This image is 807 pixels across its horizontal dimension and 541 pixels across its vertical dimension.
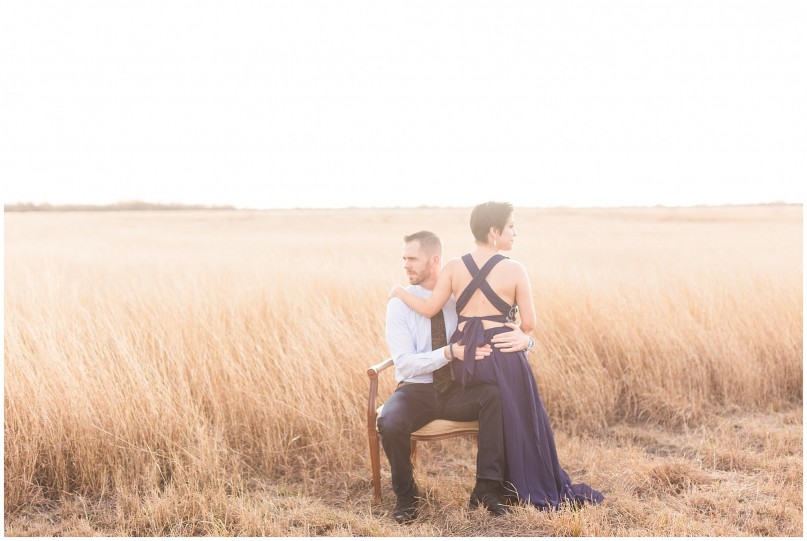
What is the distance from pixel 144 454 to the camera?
13.0 ft

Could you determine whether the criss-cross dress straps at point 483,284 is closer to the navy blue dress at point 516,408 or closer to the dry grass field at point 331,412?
the navy blue dress at point 516,408

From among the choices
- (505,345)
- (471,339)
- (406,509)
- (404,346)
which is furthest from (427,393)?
(406,509)

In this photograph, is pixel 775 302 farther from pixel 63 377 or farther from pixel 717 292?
pixel 63 377

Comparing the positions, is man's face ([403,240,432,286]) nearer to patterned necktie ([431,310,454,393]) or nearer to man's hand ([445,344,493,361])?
patterned necktie ([431,310,454,393])

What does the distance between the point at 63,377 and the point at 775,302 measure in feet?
20.9

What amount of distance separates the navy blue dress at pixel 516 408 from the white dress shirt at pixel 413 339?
159 millimetres

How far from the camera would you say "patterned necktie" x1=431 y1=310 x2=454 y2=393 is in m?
3.70

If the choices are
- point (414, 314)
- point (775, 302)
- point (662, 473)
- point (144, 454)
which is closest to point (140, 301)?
point (144, 454)

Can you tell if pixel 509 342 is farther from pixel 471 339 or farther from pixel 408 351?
pixel 408 351

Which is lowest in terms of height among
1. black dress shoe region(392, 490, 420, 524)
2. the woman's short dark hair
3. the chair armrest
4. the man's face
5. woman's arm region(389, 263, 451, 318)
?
black dress shoe region(392, 490, 420, 524)

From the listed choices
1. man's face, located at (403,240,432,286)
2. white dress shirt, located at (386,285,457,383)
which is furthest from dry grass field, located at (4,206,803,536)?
man's face, located at (403,240,432,286)

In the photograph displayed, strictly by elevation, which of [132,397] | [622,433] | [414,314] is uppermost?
[414,314]

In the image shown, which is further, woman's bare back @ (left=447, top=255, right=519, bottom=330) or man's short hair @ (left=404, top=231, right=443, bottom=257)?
man's short hair @ (left=404, top=231, right=443, bottom=257)

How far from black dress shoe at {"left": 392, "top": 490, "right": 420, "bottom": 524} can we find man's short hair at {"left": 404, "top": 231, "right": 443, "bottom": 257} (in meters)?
1.29
